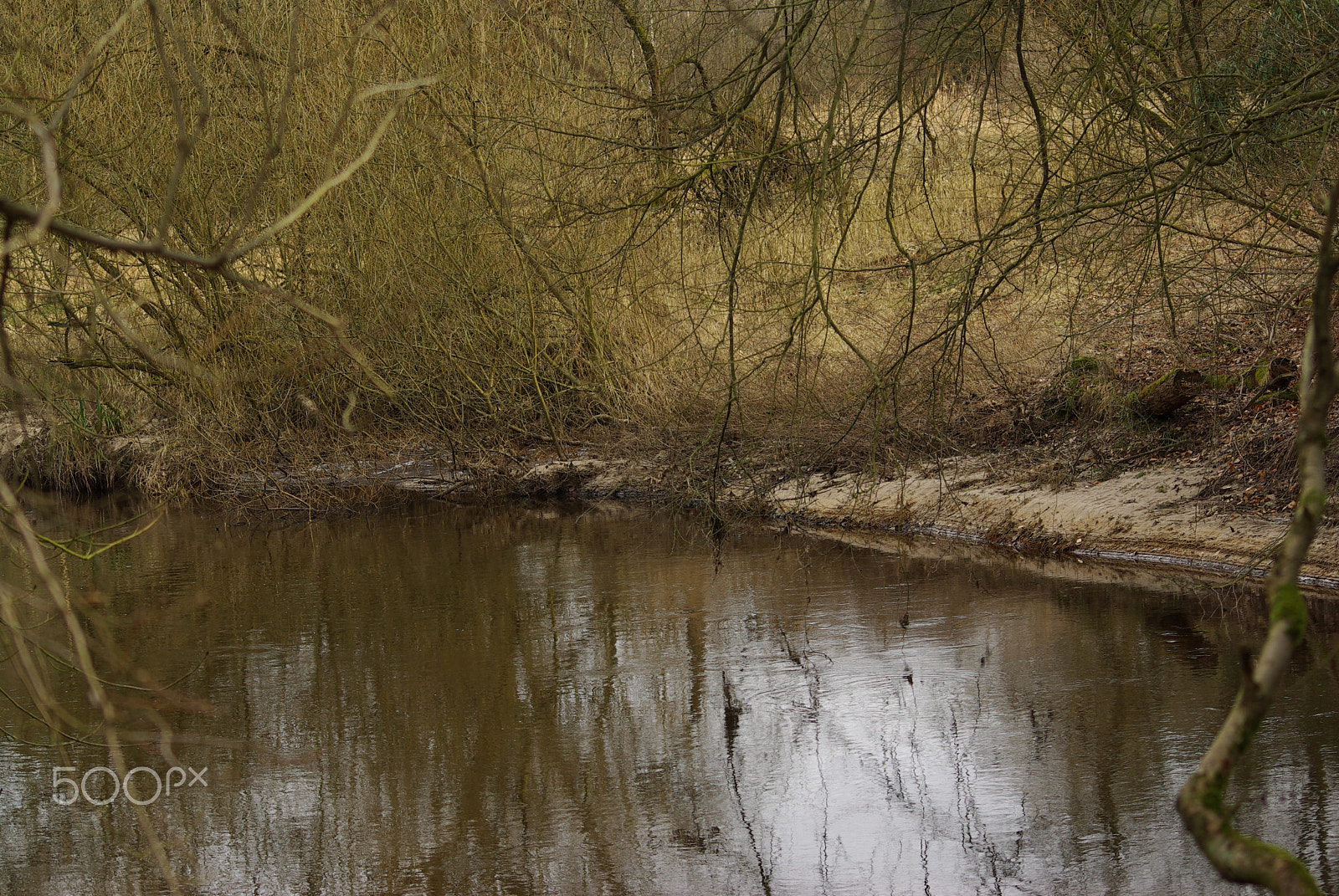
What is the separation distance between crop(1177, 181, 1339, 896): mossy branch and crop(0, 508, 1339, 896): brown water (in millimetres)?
3196

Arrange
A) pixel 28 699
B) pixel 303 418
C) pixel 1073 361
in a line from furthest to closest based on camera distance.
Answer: pixel 303 418, pixel 1073 361, pixel 28 699

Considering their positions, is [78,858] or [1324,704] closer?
[78,858]

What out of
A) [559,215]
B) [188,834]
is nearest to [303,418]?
[559,215]

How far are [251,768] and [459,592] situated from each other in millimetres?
3277

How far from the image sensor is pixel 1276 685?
109 centimetres

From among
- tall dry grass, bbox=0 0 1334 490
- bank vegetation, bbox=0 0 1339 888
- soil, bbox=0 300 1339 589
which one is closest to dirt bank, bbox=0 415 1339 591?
Result: soil, bbox=0 300 1339 589

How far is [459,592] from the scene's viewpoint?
8.85 metres

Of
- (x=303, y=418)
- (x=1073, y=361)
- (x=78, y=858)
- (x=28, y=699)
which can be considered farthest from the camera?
(x=303, y=418)

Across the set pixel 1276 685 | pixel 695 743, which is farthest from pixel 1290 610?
pixel 695 743

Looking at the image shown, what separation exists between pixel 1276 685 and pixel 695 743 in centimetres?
468

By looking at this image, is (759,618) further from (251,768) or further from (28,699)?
(28,699)

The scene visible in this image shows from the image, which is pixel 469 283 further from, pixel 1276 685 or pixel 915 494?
pixel 1276 685

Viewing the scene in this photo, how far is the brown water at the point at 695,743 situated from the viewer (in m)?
4.44

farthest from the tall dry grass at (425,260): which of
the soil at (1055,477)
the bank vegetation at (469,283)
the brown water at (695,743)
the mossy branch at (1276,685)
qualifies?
the mossy branch at (1276,685)
